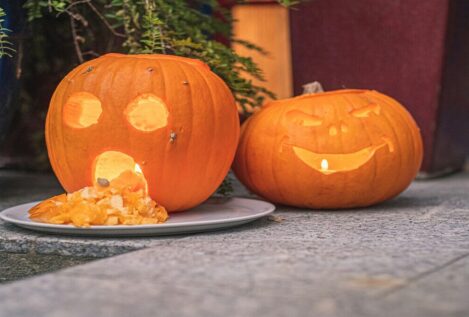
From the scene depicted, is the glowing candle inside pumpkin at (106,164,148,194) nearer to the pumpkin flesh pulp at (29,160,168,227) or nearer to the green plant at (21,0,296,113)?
the pumpkin flesh pulp at (29,160,168,227)

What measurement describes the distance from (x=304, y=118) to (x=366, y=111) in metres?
0.17

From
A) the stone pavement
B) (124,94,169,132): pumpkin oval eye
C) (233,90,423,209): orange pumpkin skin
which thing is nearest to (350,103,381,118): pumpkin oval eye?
(233,90,423,209): orange pumpkin skin

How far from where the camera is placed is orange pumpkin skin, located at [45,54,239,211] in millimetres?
1873

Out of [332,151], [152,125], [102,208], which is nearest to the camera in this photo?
[102,208]

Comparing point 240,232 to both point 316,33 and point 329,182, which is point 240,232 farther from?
point 316,33

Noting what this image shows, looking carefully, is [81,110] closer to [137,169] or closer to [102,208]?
[137,169]

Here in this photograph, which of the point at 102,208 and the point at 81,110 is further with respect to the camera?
the point at 81,110

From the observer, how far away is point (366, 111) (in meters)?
2.17

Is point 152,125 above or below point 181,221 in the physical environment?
above

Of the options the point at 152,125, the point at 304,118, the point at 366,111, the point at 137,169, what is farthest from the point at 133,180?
the point at 366,111

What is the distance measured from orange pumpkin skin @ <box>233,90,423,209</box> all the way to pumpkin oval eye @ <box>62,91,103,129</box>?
0.48 meters

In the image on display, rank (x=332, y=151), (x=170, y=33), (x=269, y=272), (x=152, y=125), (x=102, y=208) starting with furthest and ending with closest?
(x=170, y=33)
(x=332, y=151)
(x=152, y=125)
(x=102, y=208)
(x=269, y=272)

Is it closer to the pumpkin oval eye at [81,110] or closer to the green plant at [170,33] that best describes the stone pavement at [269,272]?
the pumpkin oval eye at [81,110]

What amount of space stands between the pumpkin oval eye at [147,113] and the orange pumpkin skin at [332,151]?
38cm
